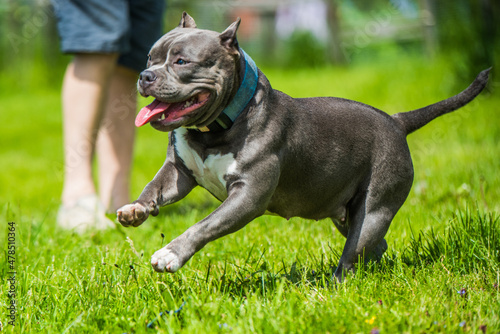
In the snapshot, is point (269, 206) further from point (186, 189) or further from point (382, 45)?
point (382, 45)

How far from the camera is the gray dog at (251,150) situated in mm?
2078

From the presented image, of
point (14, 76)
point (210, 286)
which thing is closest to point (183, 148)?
point (210, 286)

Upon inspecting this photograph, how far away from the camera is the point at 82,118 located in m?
3.65

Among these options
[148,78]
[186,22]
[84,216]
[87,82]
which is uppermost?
[186,22]

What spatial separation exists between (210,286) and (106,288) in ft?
1.24

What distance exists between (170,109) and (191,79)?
13cm

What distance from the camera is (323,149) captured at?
2.33 metres

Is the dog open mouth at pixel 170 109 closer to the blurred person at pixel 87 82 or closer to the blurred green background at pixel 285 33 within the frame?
the blurred person at pixel 87 82

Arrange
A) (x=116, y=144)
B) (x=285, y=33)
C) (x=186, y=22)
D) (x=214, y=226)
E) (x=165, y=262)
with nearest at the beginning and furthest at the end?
(x=165, y=262), (x=214, y=226), (x=186, y=22), (x=116, y=144), (x=285, y=33)

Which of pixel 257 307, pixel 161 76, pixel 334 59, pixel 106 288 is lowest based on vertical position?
pixel 334 59

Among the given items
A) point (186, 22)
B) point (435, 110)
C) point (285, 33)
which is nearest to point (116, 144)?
point (186, 22)

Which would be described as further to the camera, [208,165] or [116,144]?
[116,144]

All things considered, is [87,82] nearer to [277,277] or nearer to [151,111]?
[151,111]

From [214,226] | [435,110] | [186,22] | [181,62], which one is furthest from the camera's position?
[435,110]
